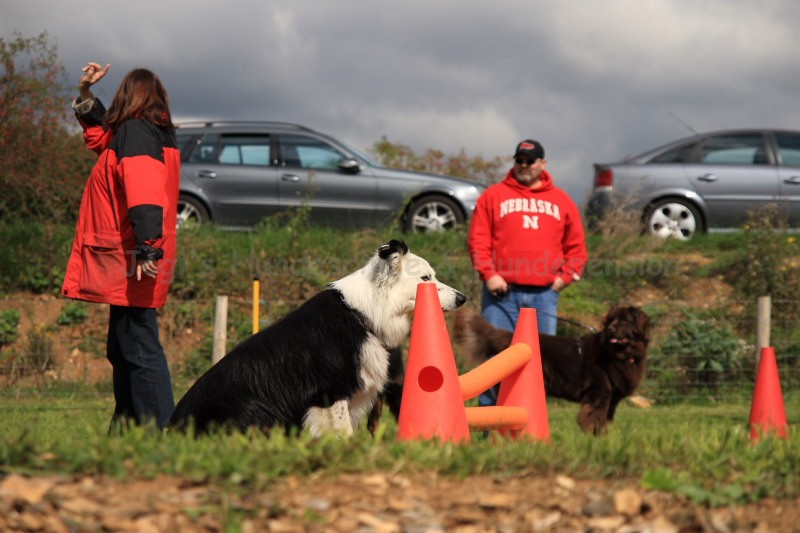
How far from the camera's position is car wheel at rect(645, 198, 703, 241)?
44.7 ft

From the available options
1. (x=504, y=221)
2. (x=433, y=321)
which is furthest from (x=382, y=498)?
(x=504, y=221)

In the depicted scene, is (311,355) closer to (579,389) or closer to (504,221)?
(504,221)

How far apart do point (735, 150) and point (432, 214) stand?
4.63m

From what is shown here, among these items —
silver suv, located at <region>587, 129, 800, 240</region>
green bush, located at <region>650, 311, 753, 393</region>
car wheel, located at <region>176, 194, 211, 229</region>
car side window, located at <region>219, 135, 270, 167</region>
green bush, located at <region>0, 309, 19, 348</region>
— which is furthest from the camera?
car side window, located at <region>219, 135, 270, 167</region>

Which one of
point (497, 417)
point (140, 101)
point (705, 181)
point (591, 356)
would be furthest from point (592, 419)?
point (705, 181)

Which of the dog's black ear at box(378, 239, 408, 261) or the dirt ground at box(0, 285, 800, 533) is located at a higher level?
the dog's black ear at box(378, 239, 408, 261)

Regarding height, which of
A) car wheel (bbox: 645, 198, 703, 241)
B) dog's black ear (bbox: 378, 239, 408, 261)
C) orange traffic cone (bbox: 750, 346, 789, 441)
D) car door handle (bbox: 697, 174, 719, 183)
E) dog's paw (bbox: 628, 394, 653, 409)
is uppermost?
car door handle (bbox: 697, 174, 719, 183)

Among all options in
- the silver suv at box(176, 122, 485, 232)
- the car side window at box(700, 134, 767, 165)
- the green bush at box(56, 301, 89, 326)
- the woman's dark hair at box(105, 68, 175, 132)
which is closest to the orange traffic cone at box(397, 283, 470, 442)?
the woman's dark hair at box(105, 68, 175, 132)

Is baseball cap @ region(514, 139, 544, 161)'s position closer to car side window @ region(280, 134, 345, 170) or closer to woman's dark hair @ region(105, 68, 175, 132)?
woman's dark hair @ region(105, 68, 175, 132)

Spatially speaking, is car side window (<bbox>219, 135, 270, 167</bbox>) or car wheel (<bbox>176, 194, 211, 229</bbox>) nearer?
car wheel (<bbox>176, 194, 211, 229</bbox>)

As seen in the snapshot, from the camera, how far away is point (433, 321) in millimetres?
4574

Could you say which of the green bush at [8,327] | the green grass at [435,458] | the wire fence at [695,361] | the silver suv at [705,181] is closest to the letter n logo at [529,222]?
the green grass at [435,458]

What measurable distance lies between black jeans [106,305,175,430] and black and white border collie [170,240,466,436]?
55 cm

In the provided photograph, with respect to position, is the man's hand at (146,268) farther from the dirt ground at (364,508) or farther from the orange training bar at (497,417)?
the dirt ground at (364,508)
